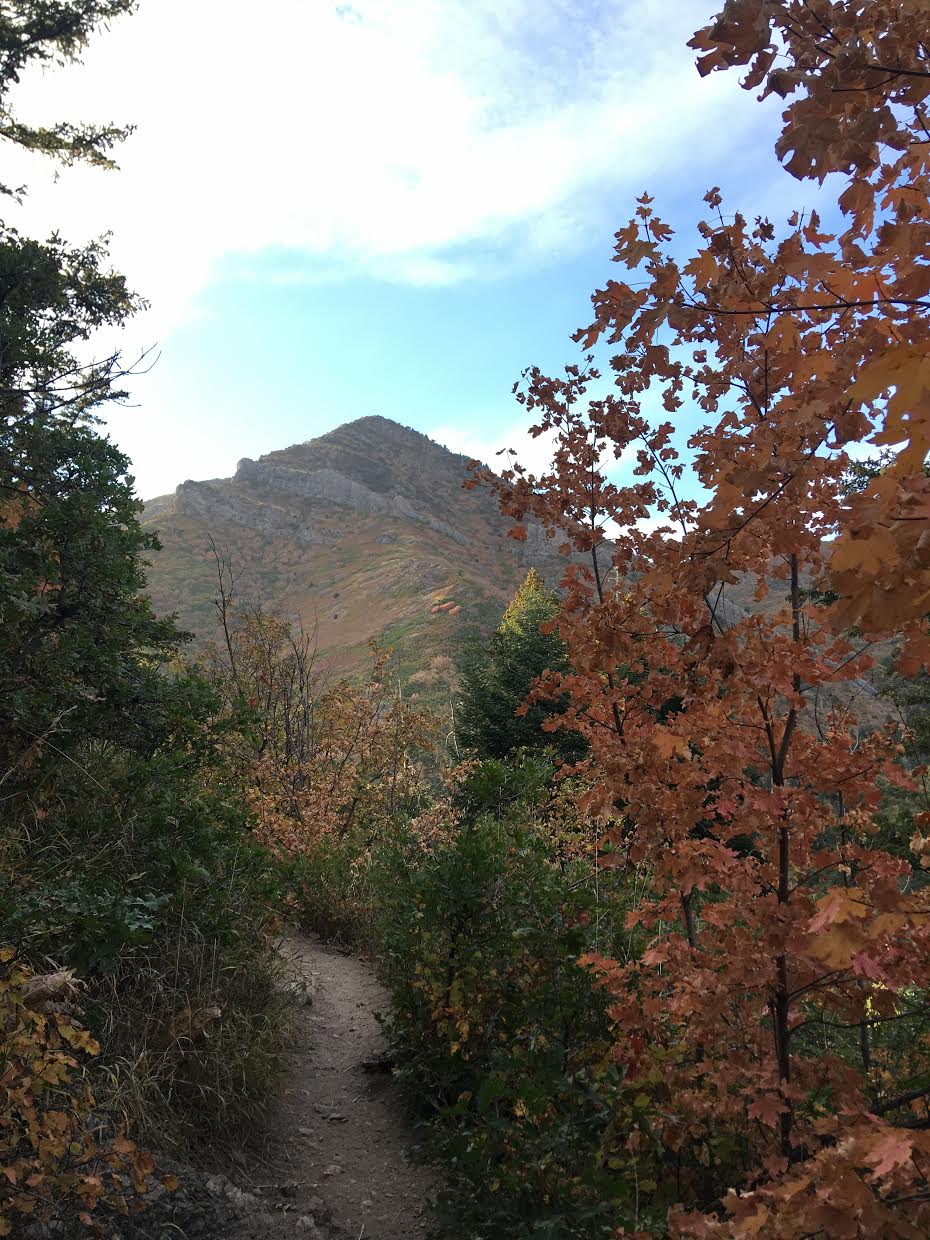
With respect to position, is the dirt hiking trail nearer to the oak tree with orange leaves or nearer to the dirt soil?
the dirt soil

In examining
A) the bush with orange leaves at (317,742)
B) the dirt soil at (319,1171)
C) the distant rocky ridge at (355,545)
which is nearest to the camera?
the dirt soil at (319,1171)

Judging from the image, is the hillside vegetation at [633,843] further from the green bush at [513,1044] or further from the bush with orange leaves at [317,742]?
the bush with orange leaves at [317,742]

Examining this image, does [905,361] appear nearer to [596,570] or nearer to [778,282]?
[778,282]

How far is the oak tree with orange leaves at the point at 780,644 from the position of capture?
116 cm

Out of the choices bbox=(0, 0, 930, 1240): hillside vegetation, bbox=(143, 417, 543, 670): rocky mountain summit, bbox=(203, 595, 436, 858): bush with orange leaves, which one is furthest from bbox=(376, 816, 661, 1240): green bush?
bbox=(143, 417, 543, 670): rocky mountain summit

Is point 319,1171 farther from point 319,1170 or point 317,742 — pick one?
point 317,742

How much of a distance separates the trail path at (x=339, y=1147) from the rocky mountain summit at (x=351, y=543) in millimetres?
35730

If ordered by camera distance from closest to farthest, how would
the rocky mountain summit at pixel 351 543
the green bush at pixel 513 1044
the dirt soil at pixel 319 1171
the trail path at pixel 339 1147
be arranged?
the green bush at pixel 513 1044 → the dirt soil at pixel 319 1171 → the trail path at pixel 339 1147 → the rocky mountain summit at pixel 351 543

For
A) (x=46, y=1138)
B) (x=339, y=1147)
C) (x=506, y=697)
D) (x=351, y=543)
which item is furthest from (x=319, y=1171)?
(x=351, y=543)

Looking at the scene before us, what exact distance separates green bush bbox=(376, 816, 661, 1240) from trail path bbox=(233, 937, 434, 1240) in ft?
0.71

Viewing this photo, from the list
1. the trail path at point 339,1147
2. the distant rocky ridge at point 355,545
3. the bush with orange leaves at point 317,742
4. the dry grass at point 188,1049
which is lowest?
the trail path at point 339,1147

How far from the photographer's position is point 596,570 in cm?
347

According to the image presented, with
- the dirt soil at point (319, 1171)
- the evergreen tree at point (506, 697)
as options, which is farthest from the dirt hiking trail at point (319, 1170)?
the evergreen tree at point (506, 697)

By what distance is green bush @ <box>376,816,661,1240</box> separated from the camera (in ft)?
7.64
